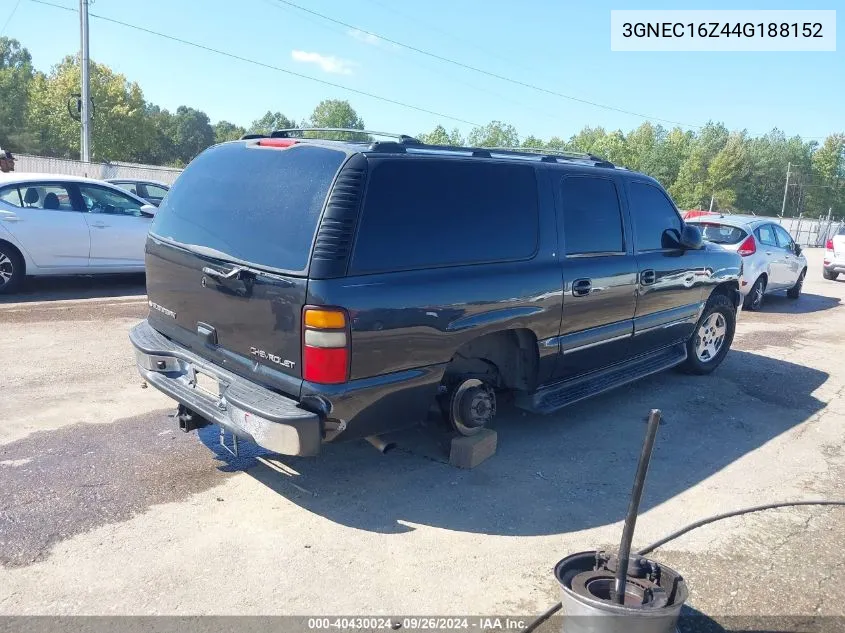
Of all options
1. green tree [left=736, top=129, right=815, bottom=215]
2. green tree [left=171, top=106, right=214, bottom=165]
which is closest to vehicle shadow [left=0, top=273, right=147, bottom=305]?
green tree [left=736, top=129, right=815, bottom=215]

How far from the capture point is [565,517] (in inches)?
152

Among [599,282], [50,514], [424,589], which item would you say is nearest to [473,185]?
[599,282]

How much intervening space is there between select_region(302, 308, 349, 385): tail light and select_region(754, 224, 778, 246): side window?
407 inches

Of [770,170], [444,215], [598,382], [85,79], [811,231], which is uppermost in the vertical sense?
[770,170]

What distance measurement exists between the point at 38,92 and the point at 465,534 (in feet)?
236

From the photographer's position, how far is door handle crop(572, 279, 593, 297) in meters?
4.73

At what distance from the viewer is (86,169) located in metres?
26.3

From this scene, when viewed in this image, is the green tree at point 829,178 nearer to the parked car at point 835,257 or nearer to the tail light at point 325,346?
the parked car at point 835,257

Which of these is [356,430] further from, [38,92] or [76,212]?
[38,92]

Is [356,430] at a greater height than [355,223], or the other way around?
[355,223]

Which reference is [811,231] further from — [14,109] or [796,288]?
[14,109]

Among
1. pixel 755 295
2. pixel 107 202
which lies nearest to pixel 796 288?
pixel 755 295

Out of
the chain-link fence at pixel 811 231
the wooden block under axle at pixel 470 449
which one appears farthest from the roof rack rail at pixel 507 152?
the chain-link fence at pixel 811 231

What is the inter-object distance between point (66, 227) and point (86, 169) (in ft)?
64.2
